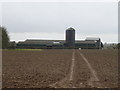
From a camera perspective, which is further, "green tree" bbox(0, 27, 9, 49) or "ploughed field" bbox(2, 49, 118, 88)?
"green tree" bbox(0, 27, 9, 49)

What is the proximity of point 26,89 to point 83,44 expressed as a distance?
133 meters

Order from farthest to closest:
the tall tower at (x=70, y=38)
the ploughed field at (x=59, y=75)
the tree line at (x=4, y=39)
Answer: the tall tower at (x=70, y=38)
the tree line at (x=4, y=39)
the ploughed field at (x=59, y=75)

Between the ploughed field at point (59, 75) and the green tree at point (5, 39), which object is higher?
the green tree at point (5, 39)

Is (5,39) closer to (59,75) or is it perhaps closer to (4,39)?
(4,39)

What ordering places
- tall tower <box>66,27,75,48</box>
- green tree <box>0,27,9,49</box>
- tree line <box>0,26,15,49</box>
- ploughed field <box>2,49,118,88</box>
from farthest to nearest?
1. tall tower <box>66,27,75,48</box>
2. green tree <box>0,27,9,49</box>
3. tree line <box>0,26,15,49</box>
4. ploughed field <box>2,49,118,88</box>

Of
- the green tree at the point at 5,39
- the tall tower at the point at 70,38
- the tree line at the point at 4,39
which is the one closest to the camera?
the tree line at the point at 4,39

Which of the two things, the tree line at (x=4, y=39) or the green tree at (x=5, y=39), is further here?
the green tree at (x=5, y=39)

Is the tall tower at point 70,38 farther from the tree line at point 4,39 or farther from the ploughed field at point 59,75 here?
the ploughed field at point 59,75

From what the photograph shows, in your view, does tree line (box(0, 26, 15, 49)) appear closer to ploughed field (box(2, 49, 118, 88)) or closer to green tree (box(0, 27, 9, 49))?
green tree (box(0, 27, 9, 49))

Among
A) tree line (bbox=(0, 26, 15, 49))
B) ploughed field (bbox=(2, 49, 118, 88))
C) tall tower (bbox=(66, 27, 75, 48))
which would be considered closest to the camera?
ploughed field (bbox=(2, 49, 118, 88))

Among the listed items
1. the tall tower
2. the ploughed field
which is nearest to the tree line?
the tall tower

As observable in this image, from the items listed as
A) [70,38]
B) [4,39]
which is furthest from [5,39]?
[70,38]

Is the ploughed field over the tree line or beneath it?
beneath

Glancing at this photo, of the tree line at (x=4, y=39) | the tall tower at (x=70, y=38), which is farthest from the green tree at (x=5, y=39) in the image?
the tall tower at (x=70, y=38)
